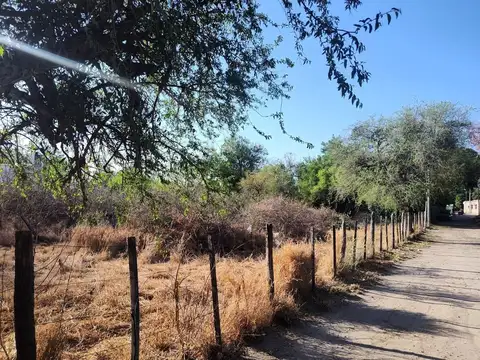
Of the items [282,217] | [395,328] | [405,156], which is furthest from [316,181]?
[395,328]

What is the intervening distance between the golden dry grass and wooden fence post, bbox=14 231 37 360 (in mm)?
993

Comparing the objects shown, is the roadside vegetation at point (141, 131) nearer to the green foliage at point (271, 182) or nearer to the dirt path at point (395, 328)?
the dirt path at point (395, 328)

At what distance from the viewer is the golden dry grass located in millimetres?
4957

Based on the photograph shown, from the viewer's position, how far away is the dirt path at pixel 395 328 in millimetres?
5609

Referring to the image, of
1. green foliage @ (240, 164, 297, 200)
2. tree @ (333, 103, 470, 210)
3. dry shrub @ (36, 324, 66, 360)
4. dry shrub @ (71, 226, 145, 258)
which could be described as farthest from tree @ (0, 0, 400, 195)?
green foliage @ (240, 164, 297, 200)

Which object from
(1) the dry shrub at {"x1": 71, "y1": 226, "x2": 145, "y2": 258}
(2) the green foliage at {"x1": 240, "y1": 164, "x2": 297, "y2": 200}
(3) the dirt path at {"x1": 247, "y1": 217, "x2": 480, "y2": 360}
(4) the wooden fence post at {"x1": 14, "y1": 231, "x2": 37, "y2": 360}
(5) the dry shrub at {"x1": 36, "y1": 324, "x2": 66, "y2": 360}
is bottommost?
(3) the dirt path at {"x1": 247, "y1": 217, "x2": 480, "y2": 360}

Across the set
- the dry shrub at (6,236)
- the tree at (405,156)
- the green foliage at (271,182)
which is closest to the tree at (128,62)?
the dry shrub at (6,236)

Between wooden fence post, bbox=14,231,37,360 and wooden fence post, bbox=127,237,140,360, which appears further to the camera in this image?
wooden fence post, bbox=127,237,140,360

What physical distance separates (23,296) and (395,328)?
5987 millimetres

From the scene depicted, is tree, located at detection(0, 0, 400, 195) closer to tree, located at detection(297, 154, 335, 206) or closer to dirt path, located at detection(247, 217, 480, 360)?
dirt path, located at detection(247, 217, 480, 360)

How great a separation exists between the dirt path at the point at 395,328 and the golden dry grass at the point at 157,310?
22.7 inches

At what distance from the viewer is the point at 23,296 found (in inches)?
117

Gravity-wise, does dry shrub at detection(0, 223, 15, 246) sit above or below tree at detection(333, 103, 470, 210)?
below

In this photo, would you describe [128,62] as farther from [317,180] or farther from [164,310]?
[317,180]
